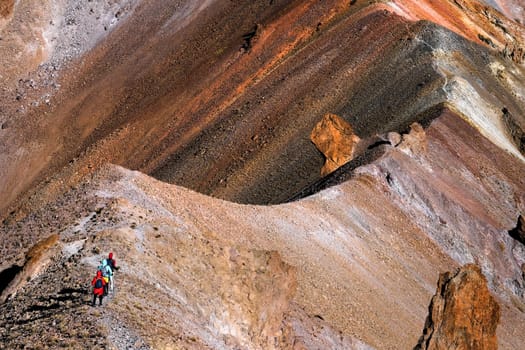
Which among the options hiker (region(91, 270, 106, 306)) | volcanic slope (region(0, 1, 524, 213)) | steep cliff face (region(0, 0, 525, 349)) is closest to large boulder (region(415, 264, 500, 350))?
steep cliff face (region(0, 0, 525, 349))

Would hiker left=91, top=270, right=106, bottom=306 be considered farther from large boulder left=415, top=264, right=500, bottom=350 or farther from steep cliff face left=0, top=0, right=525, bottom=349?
large boulder left=415, top=264, right=500, bottom=350

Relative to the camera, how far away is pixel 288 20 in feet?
210

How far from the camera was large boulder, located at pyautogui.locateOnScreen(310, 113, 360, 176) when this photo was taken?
47.4 m

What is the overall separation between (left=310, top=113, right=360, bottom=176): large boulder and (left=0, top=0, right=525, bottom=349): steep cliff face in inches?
6.8

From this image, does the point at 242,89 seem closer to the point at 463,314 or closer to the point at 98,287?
the point at 463,314

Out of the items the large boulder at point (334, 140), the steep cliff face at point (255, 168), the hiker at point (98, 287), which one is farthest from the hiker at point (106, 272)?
the large boulder at point (334, 140)

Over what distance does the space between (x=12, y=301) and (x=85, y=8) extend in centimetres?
6009

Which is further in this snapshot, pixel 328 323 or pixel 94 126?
pixel 94 126

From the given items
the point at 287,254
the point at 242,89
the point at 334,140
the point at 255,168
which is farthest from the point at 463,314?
the point at 242,89

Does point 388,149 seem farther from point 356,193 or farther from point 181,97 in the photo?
point 181,97

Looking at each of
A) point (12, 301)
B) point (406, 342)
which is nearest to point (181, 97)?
point (406, 342)

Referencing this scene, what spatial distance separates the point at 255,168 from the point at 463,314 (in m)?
17.3

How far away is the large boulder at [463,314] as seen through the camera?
3509 cm

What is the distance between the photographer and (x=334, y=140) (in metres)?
48.5
